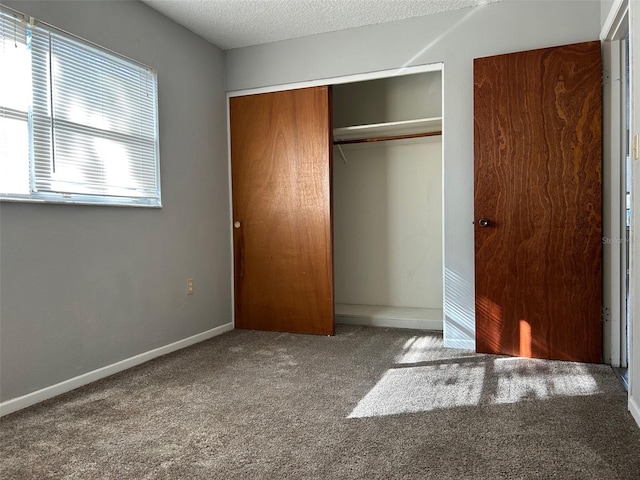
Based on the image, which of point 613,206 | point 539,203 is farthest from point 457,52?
point 613,206

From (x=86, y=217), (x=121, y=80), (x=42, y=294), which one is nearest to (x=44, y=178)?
(x=86, y=217)

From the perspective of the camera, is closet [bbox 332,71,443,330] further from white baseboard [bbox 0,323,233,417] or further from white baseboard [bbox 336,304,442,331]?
white baseboard [bbox 0,323,233,417]

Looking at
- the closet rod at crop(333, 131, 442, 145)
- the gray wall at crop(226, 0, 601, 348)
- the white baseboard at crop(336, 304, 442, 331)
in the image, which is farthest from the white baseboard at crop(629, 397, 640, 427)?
the closet rod at crop(333, 131, 442, 145)

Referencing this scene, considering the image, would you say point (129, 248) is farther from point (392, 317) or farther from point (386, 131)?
point (386, 131)

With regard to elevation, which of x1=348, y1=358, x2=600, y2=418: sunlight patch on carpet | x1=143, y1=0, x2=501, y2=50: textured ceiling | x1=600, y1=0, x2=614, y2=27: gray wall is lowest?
x1=348, y1=358, x2=600, y2=418: sunlight patch on carpet

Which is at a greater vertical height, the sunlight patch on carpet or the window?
the window

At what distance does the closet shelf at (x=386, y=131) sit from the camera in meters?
3.72

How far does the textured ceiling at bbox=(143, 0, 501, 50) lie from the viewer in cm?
306

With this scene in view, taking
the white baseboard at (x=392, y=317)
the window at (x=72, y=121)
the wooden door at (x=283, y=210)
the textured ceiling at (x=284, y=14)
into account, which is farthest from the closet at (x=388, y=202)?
the window at (x=72, y=121)

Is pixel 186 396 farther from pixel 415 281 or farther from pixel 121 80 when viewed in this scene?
pixel 415 281

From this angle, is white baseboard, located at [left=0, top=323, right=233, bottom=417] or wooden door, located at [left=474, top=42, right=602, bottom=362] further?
wooden door, located at [left=474, top=42, right=602, bottom=362]

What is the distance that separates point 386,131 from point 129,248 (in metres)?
2.27

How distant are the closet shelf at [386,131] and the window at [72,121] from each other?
1.60 meters

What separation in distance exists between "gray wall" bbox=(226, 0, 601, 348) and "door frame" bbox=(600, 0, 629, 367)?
0.26 metres
